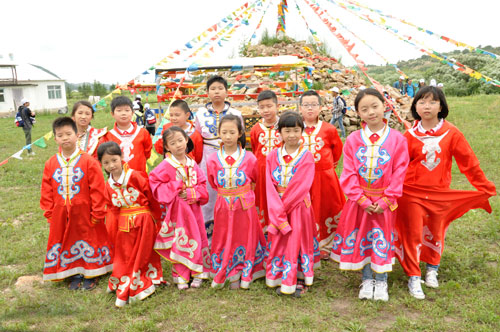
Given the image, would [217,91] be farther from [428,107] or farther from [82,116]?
[428,107]

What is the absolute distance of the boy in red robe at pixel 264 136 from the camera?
4051 millimetres

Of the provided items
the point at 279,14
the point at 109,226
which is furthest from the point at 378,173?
the point at 279,14

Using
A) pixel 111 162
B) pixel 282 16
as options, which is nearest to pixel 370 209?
pixel 111 162

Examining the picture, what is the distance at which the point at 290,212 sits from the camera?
346 centimetres

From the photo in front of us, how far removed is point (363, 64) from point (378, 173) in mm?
1597

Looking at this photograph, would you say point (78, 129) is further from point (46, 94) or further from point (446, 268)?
point (46, 94)

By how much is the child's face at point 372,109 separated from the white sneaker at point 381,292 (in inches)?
54.6

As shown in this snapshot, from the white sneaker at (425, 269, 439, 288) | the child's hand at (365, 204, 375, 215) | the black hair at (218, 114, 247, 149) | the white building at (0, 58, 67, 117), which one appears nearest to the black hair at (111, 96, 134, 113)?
the black hair at (218, 114, 247, 149)

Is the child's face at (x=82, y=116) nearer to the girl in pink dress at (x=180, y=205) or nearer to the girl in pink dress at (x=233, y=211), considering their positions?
the girl in pink dress at (x=180, y=205)

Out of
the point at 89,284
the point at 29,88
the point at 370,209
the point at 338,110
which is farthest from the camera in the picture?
the point at 29,88

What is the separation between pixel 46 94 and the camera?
2994 centimetres

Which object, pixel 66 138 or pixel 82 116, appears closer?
pixel 66 138

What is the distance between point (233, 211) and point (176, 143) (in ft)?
2.72

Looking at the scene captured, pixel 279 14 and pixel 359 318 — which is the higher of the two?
pixel 279 14
